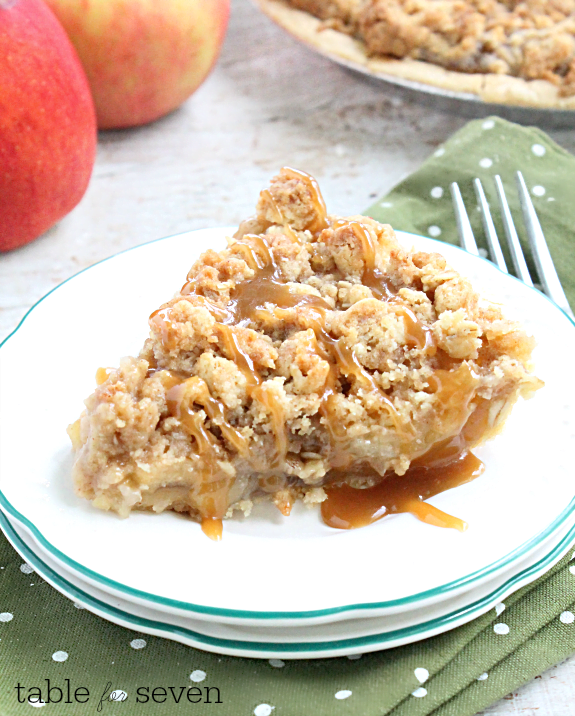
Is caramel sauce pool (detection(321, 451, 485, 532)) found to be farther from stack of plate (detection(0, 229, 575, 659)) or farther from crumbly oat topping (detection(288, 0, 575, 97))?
crumbly oat topping (detection(288, 0, 575, 97))

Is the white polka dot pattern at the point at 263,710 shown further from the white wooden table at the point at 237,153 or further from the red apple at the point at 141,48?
the red apple at the point at 141,48

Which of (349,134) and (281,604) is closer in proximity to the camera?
(281,604)

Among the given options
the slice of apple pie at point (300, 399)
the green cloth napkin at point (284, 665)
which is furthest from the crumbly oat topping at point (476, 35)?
the green cloth napkin at point (284, 665)

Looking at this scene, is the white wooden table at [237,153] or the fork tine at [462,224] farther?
the white wooden table at [237,153]

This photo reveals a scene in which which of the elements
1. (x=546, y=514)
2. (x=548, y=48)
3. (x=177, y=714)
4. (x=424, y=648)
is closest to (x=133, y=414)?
(x=177, y=714)

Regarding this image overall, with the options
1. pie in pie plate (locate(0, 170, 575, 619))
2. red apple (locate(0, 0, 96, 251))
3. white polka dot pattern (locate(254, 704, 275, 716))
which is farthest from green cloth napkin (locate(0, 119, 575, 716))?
red apple (locate(0, 0, 96, 251))

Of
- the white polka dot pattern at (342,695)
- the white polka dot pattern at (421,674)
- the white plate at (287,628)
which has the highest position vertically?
the white plate at (287,628)

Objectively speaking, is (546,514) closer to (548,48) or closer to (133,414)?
(133,414)
